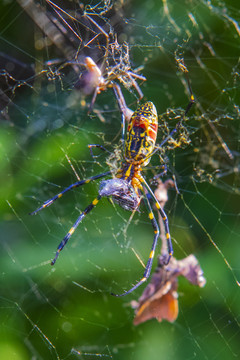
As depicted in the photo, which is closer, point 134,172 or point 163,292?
point 163,292

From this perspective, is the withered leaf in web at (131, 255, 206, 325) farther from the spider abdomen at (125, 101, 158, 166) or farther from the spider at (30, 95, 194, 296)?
the spider abdomen at (125, 101, 158, 166)

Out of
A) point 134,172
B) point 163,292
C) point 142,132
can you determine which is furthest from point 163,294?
point 142,132

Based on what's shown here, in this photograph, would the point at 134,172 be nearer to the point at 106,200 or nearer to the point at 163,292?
the point at 106,200

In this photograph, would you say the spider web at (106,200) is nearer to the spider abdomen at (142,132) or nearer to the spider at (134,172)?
the spider at (134,172)

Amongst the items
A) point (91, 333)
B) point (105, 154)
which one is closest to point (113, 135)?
point (105, 154)

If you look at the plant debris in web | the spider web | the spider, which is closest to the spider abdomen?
the spider

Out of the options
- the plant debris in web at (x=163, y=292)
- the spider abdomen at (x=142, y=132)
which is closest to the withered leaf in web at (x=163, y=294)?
the plant debris in web at (x=163, y=292)

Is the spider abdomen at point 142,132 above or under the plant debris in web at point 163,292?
above

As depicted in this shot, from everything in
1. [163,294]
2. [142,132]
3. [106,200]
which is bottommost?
[163,294]

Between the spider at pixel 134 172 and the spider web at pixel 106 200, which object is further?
the spider web at pixel 106 200
